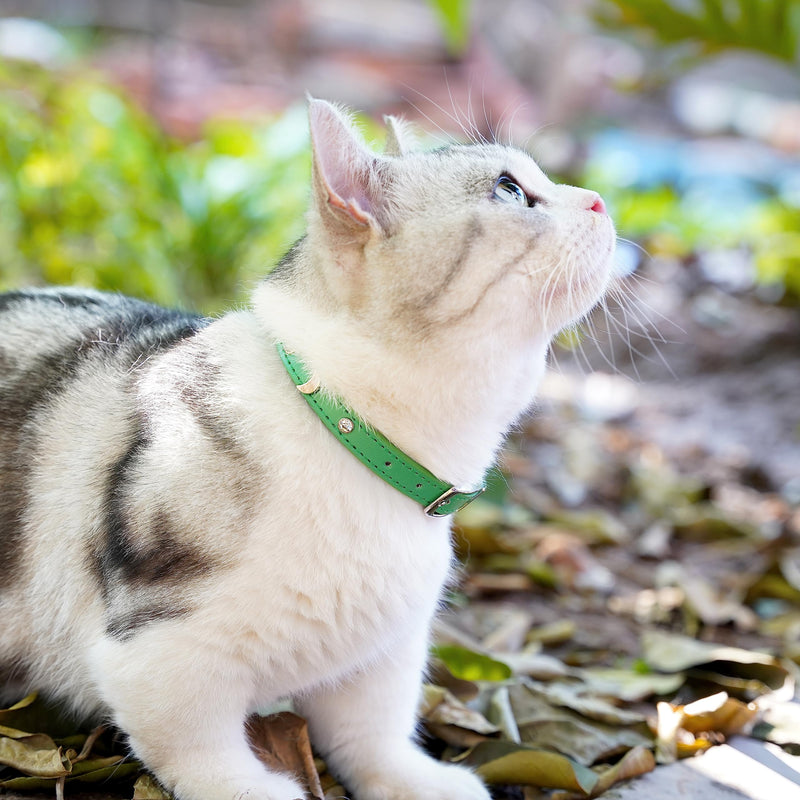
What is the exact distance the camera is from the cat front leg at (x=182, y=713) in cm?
158

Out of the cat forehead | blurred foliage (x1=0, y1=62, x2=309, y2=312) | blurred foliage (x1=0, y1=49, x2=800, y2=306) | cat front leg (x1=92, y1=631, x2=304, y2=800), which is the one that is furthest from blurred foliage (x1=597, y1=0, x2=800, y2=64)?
cat front leg (x1=92, y1=631, x2=304, y2=800)

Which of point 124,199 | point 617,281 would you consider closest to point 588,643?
point 617,281

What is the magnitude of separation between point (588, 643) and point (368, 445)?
1453mm

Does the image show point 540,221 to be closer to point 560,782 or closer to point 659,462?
point 560,782

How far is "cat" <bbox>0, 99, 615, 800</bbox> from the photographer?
1.59m

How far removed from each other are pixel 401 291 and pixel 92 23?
1029 centimetres

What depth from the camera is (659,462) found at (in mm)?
4488

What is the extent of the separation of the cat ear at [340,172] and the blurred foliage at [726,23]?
2.64 meters

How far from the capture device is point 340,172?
167cm

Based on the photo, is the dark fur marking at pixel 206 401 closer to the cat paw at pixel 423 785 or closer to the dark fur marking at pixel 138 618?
the dark fur marking at pixel 138 618

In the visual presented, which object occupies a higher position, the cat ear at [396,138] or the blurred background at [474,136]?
the cat ear at [396,138]

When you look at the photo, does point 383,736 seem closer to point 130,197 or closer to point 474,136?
point 474,136

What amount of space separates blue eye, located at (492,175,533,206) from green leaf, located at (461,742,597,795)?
1.04 m

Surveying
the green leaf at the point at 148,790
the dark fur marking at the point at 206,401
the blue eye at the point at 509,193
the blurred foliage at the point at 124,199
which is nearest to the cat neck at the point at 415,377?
the dark fur marking at the point at 206,401
